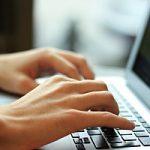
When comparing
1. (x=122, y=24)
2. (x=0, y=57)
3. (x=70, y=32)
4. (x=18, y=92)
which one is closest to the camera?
(x=18, y=92)

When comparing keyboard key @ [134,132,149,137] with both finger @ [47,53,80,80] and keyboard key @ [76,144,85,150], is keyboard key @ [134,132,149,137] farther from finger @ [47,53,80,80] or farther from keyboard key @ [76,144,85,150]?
finger @ [47,53,80,80]

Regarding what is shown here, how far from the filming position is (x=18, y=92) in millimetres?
721

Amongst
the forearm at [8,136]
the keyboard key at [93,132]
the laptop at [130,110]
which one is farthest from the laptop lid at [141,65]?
the forearm at [8,136]

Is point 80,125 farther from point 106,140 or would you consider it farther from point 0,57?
point 0,57

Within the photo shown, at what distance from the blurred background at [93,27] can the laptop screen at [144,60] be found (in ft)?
5.34

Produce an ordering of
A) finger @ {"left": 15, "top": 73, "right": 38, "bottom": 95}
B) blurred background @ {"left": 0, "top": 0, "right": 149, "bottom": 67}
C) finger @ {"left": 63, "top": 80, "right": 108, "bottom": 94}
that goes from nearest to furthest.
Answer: finger @ {"left": 63, "top": 80, "right": 108, "bottom": 94} < finger @ {"left": 15, "top": 73, "right": 38, "bottom": 95} < blurred background @ {"left": 0, "top": 0, "right": 149, "bottom": 67}

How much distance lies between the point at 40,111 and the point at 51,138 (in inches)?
1.9

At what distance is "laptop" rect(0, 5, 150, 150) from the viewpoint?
512 millimetres

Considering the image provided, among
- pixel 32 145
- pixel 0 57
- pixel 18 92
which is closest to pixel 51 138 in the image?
pixel 32 145

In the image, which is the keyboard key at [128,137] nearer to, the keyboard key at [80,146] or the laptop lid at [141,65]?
the keyboard key at [80,146]

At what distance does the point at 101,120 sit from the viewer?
51cm

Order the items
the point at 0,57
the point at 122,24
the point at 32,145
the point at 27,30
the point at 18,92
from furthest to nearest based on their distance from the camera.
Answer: the point at 122,24 → the point at 27,30 → the point at 0,57 → the point at 18,92 → the point at 32,145

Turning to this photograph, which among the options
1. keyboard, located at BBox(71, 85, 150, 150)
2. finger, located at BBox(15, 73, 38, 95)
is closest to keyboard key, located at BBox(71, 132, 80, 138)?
keyboard, located at BBox(71, 85, 150, 150)

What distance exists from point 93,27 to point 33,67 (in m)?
2.59
